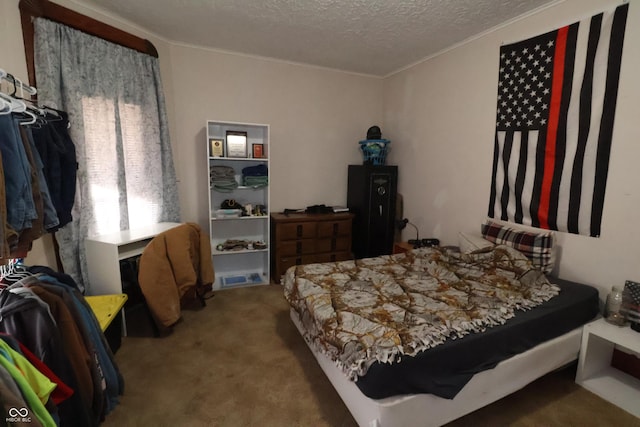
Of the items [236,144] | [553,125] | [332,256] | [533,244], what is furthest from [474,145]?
[236,144]

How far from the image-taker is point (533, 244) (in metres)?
2.32

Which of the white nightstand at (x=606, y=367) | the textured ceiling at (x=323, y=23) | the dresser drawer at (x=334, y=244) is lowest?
the white nightstand at (x=606, y=367)

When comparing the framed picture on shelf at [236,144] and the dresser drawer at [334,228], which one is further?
the dresser drawer at [334,228]

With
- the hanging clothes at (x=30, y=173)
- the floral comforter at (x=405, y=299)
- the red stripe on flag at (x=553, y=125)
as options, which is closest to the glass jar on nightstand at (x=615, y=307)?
the floral comforter at (x=405, y=299)

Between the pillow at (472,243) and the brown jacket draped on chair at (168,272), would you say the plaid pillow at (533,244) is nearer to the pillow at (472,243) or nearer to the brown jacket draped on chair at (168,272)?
the pillow at (472,243)

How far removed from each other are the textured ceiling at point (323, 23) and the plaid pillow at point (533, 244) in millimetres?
1795

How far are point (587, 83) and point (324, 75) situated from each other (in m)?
2.69

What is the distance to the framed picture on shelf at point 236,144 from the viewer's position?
128 inches

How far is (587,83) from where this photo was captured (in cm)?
211

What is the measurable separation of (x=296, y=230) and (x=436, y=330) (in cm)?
216

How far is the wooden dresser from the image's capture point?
3.42 metres

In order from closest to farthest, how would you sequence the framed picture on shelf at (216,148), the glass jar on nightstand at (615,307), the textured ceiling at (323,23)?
the glass jar on nightstand at (615,307) → the textured ceiling at (323,23) → the framed picture on shelf at (216,148)

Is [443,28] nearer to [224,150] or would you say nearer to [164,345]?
[224,150]

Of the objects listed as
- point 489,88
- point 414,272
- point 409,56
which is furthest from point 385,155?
point 414,272
